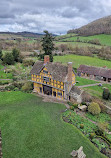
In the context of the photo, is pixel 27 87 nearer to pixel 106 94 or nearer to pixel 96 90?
pixel 96 90

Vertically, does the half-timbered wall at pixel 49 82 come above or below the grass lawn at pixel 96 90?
above

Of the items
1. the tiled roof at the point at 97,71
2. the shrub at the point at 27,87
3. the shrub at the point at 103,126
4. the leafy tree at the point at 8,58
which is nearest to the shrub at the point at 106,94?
the shrub at the point at 103,126

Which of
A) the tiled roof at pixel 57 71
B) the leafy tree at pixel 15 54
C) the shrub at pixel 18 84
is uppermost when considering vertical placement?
the leafy tree at pixel 15 54

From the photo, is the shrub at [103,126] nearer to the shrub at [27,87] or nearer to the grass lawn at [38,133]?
the grass lawn at [38,133]

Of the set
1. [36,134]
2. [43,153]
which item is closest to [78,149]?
[43,153]

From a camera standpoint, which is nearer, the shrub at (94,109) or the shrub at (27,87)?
the shrub at (94,109)

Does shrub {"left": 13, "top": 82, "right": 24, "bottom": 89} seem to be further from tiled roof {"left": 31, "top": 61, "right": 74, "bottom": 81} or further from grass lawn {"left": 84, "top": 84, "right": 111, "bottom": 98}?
grass lawn {"left": 84, "top": 84, "right": 111, "bottom": 98}

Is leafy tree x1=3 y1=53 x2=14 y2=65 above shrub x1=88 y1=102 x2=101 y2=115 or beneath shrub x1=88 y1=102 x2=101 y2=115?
above


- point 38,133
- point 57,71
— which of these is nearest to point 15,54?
point 57,71

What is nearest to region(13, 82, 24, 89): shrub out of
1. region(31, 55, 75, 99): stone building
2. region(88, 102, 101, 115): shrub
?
region(31, 55, 75, 99): stone building

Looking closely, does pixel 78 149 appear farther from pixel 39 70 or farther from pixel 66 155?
pixel 39 70
